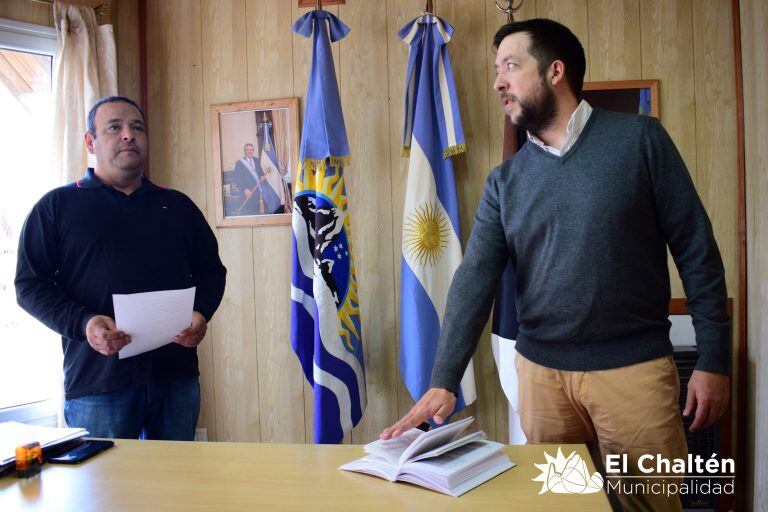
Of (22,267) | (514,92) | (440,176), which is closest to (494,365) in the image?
(440,176)

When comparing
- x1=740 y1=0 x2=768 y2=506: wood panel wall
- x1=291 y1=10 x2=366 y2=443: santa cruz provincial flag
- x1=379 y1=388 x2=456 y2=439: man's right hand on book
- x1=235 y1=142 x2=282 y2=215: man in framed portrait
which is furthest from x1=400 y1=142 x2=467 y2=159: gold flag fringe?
x1=379 y1=388 x2=456 y2=439: man's right hand on book

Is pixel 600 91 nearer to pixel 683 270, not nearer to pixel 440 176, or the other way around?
pixel 440 176

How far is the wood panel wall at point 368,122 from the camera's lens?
2668mm

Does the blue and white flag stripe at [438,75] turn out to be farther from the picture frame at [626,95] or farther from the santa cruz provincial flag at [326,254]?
the picture frame at [626,95]

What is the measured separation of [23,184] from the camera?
8.67 ft

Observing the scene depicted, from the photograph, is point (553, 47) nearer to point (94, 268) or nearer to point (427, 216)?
point (427, 216)

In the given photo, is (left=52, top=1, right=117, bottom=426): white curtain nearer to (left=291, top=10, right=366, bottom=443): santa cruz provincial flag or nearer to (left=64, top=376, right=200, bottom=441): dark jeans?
(left=64, top=376, right=200, bottom=441): dark jeans

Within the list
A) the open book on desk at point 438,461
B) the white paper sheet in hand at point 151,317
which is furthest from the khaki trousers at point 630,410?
the white paper sheet in hand at point 151,317

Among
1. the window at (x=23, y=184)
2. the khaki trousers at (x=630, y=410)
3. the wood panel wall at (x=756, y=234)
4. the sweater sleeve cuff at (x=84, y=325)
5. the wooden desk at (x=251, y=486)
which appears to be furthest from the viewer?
the window at (x=23, y=184)

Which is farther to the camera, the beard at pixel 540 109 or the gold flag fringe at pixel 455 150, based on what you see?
the gold flag fringe at pixel 455 150

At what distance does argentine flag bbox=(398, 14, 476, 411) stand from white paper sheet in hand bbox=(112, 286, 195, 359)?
1030 mm

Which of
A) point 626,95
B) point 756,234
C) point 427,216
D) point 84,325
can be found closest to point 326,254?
point 427,216

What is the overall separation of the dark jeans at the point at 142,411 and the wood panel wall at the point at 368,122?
924mm

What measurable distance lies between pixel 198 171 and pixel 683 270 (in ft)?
7.52
